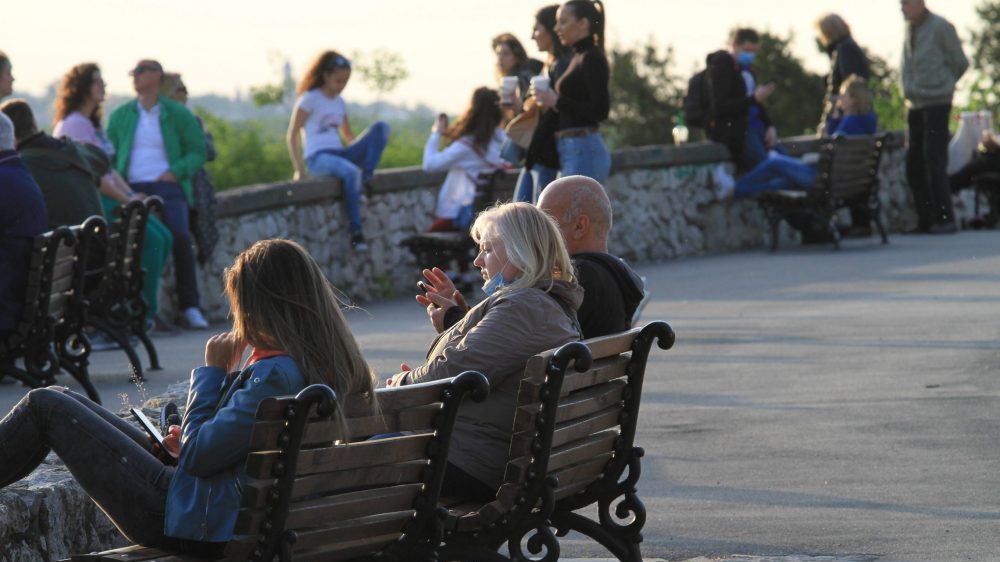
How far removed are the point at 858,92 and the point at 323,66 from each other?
6139 millimetres

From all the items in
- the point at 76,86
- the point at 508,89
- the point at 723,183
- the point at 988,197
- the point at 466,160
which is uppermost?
the point at 76,86

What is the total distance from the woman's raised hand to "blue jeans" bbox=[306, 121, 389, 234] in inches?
415

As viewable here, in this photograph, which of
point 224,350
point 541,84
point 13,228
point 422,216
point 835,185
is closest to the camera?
point 224,350

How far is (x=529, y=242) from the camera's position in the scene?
5047mm

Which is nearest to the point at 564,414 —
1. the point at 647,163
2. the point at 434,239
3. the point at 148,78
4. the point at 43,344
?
the point at 43,344

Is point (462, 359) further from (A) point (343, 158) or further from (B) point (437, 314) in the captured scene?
(A) point (343, 158)

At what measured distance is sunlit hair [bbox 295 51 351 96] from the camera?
14.9 metres

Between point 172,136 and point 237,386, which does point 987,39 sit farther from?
point 237,386

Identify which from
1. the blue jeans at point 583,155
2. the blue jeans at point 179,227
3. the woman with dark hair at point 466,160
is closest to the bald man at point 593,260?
the blue jeans at point 583,155

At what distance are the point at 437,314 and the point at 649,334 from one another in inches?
38.5

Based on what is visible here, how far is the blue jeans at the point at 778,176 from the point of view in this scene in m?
17.7

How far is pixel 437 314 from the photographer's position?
5738mm

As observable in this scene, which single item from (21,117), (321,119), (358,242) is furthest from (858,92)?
(21,117)

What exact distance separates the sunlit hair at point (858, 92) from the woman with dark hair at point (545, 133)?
6.52m
